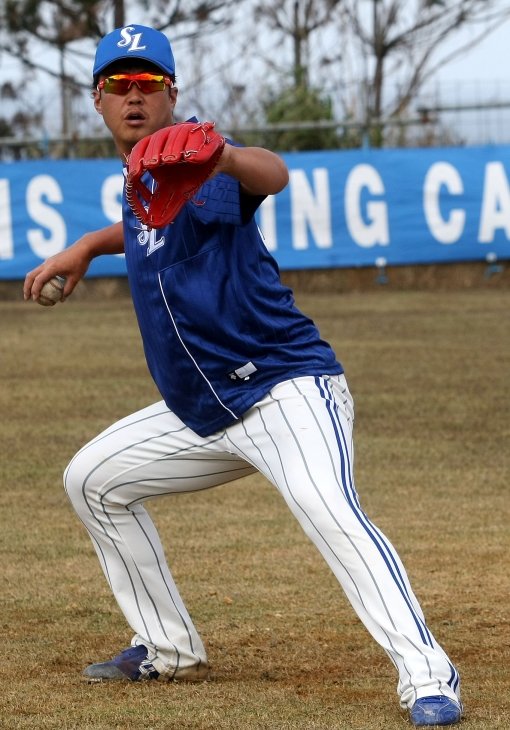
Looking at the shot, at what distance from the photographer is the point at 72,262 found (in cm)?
452

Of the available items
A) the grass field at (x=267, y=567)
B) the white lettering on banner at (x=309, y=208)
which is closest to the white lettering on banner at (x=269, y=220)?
the white lettering on banner at (x=309, y=208)

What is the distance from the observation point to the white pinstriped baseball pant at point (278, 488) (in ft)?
→ 12.8

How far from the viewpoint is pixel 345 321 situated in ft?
52.7

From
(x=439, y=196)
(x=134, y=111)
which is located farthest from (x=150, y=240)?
(x=439, y=196)

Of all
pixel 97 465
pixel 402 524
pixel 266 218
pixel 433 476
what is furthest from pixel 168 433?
pixel 266 218

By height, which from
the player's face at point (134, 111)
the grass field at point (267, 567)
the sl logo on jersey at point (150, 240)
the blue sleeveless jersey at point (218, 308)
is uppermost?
the player's face at point (134, 111)

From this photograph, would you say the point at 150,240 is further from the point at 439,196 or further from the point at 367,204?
the point at 439,196

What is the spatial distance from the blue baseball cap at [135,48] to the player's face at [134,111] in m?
0.04

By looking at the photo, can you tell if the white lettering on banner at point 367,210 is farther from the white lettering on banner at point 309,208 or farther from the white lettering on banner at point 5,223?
the white lettering on banner at point 5,223

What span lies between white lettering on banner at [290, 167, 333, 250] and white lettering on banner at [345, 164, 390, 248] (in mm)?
292

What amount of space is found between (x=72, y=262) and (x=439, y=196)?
15.5 meters

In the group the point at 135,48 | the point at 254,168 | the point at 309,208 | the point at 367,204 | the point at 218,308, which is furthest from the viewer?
the point at 367,204

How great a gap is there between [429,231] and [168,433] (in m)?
15.6

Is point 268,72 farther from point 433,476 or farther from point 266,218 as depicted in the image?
point 433,476
